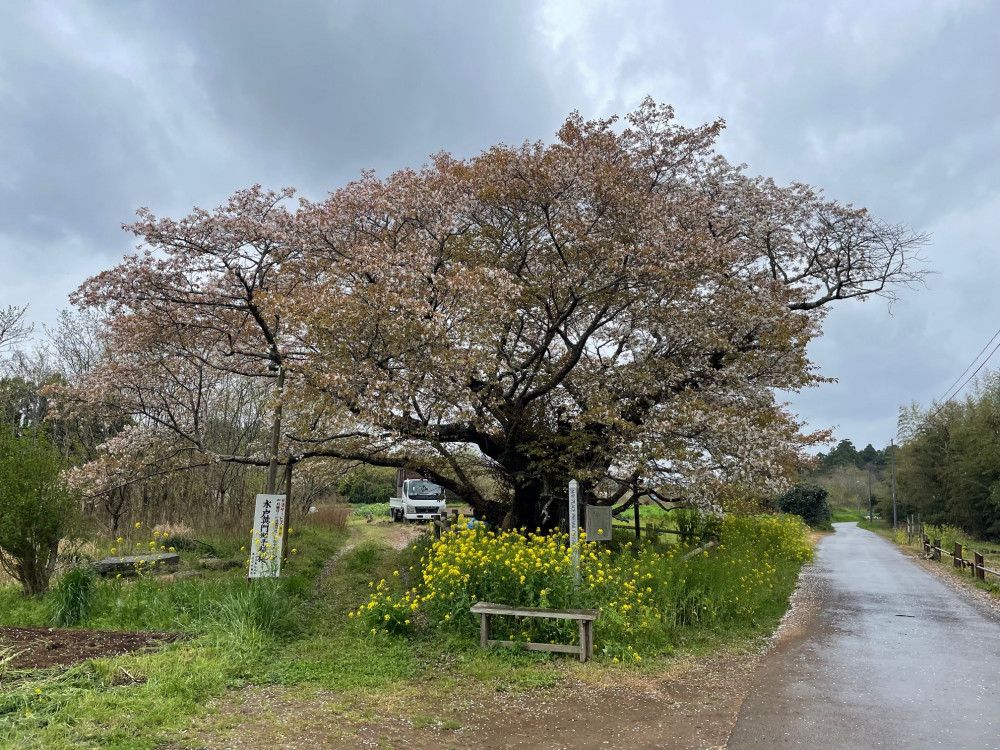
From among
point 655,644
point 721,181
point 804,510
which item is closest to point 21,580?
point 655,644

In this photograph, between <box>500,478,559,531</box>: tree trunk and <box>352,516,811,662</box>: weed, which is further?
<box>500,478,559,531</box>: tree trunk

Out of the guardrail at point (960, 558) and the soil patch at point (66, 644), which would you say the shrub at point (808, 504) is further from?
the soil patch at point (66, 644)

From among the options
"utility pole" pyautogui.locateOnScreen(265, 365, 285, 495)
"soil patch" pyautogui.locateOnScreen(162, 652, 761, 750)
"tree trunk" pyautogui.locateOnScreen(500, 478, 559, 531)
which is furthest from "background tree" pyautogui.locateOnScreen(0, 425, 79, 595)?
"tree trunk" pyautogui.locateOnScreen(500, 478, 559, 531)

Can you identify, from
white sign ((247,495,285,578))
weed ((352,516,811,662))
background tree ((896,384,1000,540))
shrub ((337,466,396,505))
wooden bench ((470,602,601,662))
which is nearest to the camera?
wooden bench ((470,602,601,662))

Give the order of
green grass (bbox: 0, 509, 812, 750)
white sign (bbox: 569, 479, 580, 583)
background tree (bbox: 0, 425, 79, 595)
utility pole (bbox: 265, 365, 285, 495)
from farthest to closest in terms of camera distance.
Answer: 1. utility pole (bbox: 265, 365, 285, 495)
2. background tree (bbox: 0, 425, 79, 595)
3. white sign (bbox: 569, 479, 580, 583)
4. green grass (bbox: 0, 509, 812, 750)

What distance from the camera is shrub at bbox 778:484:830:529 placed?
42312 millimetres

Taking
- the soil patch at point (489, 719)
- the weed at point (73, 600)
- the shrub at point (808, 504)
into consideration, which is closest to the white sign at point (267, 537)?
the weed at point (73, 600)

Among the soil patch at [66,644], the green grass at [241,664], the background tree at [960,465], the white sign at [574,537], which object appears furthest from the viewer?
the background tree at [960,465]

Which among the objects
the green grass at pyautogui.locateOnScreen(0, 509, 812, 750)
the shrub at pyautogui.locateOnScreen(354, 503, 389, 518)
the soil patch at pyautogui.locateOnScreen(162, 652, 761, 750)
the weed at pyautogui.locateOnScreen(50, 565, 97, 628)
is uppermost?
the shrub at pyautogui.locateOnScreen(354, 503, 389, 518)

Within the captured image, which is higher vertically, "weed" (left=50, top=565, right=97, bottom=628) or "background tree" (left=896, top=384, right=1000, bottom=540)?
"background tree" (left=896, top=384, right=1000, bottom=540)

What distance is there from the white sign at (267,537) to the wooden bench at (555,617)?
3159 millimetres

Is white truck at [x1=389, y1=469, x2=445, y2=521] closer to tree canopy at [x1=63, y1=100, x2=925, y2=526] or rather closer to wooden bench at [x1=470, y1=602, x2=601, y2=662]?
tree canopy at [x1=63, y1=100, x2=925, y2=526]

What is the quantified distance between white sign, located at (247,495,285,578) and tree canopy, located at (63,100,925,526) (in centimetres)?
138

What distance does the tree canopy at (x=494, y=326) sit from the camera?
31.4ft
